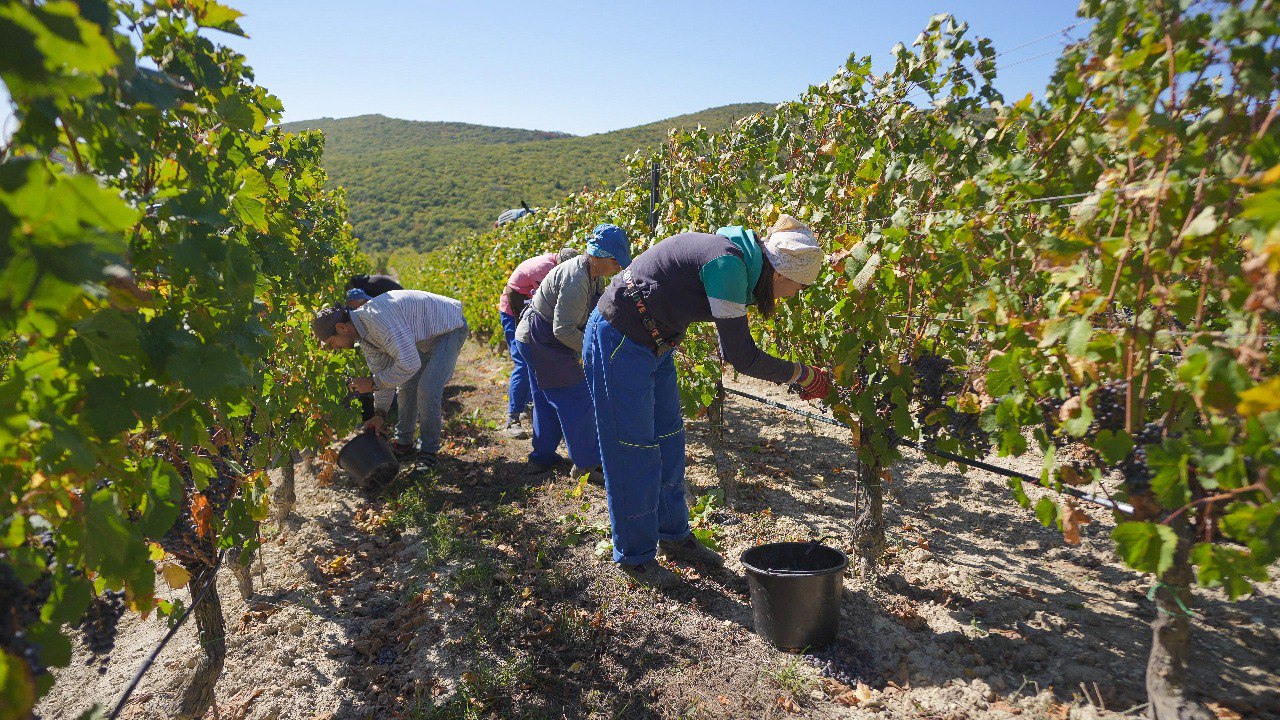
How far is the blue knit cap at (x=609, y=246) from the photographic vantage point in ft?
12.6

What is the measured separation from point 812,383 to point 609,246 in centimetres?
153

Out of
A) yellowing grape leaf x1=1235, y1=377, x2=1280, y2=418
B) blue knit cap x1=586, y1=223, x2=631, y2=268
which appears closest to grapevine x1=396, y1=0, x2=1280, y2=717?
yellowing grape leaf x1=1235, y1=377, x2=1280, y2=418

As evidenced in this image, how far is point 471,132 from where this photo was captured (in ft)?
258

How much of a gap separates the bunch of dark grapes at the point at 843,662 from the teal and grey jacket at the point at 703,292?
3.42 ft

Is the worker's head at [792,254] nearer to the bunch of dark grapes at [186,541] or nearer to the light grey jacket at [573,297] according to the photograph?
the light grey jacket at [573,297]

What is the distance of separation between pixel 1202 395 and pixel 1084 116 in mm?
1078

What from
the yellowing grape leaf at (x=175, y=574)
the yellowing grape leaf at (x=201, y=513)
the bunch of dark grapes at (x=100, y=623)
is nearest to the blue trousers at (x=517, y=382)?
the yellowing grape leaf at (x=201, y=513)

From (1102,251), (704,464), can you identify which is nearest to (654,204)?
(704,464)

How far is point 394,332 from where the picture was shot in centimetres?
449

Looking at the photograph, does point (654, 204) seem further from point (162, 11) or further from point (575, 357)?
point (162, 11)

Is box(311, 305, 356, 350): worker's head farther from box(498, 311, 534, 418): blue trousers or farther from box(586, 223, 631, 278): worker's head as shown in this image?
box(586, 223, 631, 278): worker's head

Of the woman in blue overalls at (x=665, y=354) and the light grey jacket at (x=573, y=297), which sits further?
the light grey jacket at (x=573, y=297)

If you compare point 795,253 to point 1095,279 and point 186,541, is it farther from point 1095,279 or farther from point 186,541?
point 186,541

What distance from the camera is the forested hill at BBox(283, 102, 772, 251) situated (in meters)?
42.6
